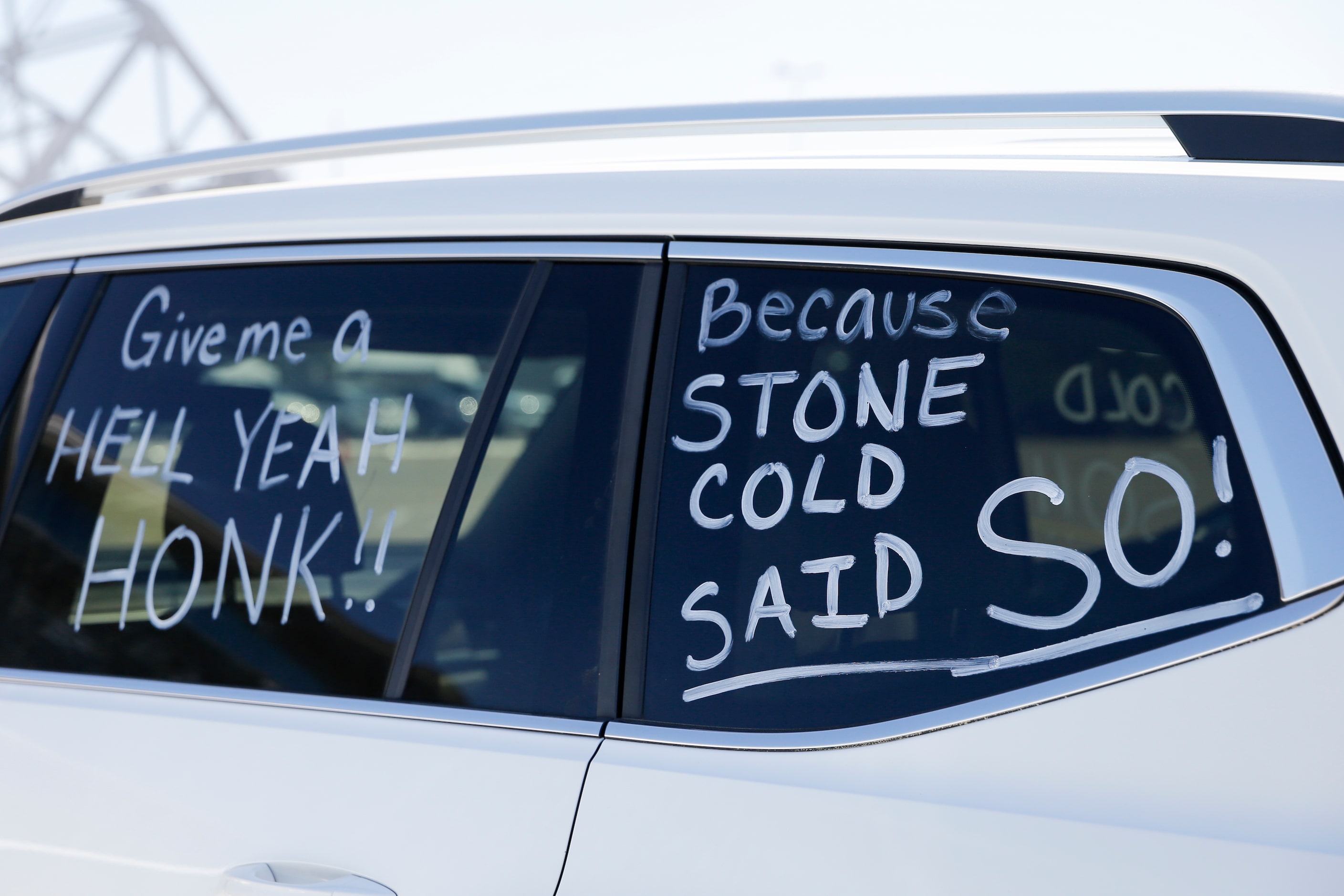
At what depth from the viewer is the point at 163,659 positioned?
1370 millimetres

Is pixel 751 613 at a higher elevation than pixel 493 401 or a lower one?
lower

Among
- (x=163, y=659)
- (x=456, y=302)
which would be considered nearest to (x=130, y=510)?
(x=163, y=659)

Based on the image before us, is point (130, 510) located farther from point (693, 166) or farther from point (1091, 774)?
point (1091, 774)

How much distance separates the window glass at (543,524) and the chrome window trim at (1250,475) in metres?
0.17

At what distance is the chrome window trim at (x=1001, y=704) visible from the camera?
0.89 m


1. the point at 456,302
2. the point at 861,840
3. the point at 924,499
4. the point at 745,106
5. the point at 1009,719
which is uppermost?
the point at 745,106

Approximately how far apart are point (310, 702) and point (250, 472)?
35cm

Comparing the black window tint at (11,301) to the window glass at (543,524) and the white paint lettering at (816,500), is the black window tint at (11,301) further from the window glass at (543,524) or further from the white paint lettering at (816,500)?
the white paint lettering at (816,500)

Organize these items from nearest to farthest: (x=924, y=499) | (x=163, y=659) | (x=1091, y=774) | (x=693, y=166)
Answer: (x=1091, y=774) < (x=924, y=499) < (x=693, y=166) < (x=163, y=659)

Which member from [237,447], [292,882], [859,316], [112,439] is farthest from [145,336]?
[859,316]

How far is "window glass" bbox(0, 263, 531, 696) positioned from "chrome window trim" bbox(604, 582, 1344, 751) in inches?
16.2

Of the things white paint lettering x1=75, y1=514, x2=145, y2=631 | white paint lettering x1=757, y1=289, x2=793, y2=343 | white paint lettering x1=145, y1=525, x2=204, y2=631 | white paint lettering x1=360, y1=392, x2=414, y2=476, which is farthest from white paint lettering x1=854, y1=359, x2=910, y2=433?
Result: white paint lettering x1=75, y1=514, x2=145, y2=631

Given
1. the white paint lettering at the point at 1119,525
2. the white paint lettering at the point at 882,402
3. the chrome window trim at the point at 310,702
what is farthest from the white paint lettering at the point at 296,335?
the white paint lettering at the point at 1119,525

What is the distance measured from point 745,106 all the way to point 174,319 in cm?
92
